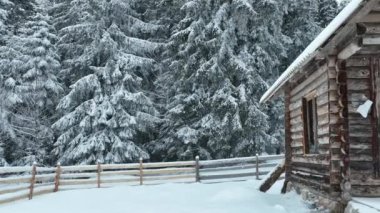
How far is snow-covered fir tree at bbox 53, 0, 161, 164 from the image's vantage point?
1021 inches

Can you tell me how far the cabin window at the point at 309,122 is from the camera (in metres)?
13.0

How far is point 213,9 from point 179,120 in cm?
647

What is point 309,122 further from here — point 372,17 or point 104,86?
point 104,86

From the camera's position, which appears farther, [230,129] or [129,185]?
[230,129]

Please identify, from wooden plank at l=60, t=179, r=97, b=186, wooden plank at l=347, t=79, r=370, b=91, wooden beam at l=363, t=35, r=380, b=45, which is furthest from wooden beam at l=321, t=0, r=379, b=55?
wooden plank at l=60, t=179, r=97, b=186

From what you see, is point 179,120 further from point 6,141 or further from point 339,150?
point 339,150

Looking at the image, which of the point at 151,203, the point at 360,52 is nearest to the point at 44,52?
the point at 151,203

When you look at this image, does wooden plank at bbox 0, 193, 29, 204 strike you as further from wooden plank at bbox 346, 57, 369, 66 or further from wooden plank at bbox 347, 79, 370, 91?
wooden plank at bbox 346, 57, 369, 66

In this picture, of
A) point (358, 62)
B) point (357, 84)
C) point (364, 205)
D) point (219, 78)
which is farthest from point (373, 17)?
point (219, 78)

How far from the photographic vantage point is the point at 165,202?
14.8 meters

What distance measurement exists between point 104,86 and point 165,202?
13579 mm

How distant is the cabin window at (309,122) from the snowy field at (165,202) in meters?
1.54

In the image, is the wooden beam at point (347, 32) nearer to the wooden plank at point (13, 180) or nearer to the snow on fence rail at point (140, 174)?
the wooden plank at point (13, 180)

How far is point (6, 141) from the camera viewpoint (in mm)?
27281
